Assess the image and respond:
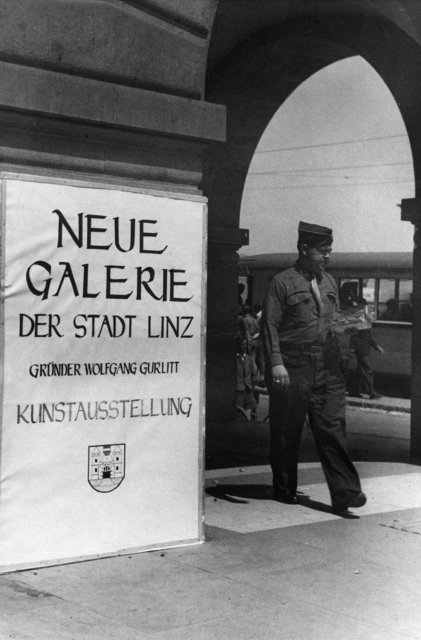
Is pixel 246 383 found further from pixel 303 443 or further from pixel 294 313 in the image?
pixel 294 313

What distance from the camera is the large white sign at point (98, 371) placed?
19.3 ft

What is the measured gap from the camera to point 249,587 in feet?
18.7

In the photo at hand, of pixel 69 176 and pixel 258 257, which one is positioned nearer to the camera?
pixel 69 176

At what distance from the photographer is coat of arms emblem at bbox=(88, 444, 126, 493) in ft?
20.4

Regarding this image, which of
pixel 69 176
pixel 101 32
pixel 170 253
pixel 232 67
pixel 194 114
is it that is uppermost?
pixel 232 67

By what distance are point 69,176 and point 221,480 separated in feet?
12.7

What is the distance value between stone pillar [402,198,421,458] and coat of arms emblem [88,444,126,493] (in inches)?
199

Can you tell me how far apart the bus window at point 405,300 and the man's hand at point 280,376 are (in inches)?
602

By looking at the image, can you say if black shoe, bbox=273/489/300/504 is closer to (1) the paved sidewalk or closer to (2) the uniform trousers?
(2) the uniform trousers

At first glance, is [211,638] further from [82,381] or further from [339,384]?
[339,384]

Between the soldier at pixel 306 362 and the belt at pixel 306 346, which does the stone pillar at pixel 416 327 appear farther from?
the belt at pixel 306 346

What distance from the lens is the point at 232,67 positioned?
42.4 ft

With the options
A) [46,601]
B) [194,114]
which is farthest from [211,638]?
[194,114]

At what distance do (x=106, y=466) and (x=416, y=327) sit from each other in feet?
17.1
